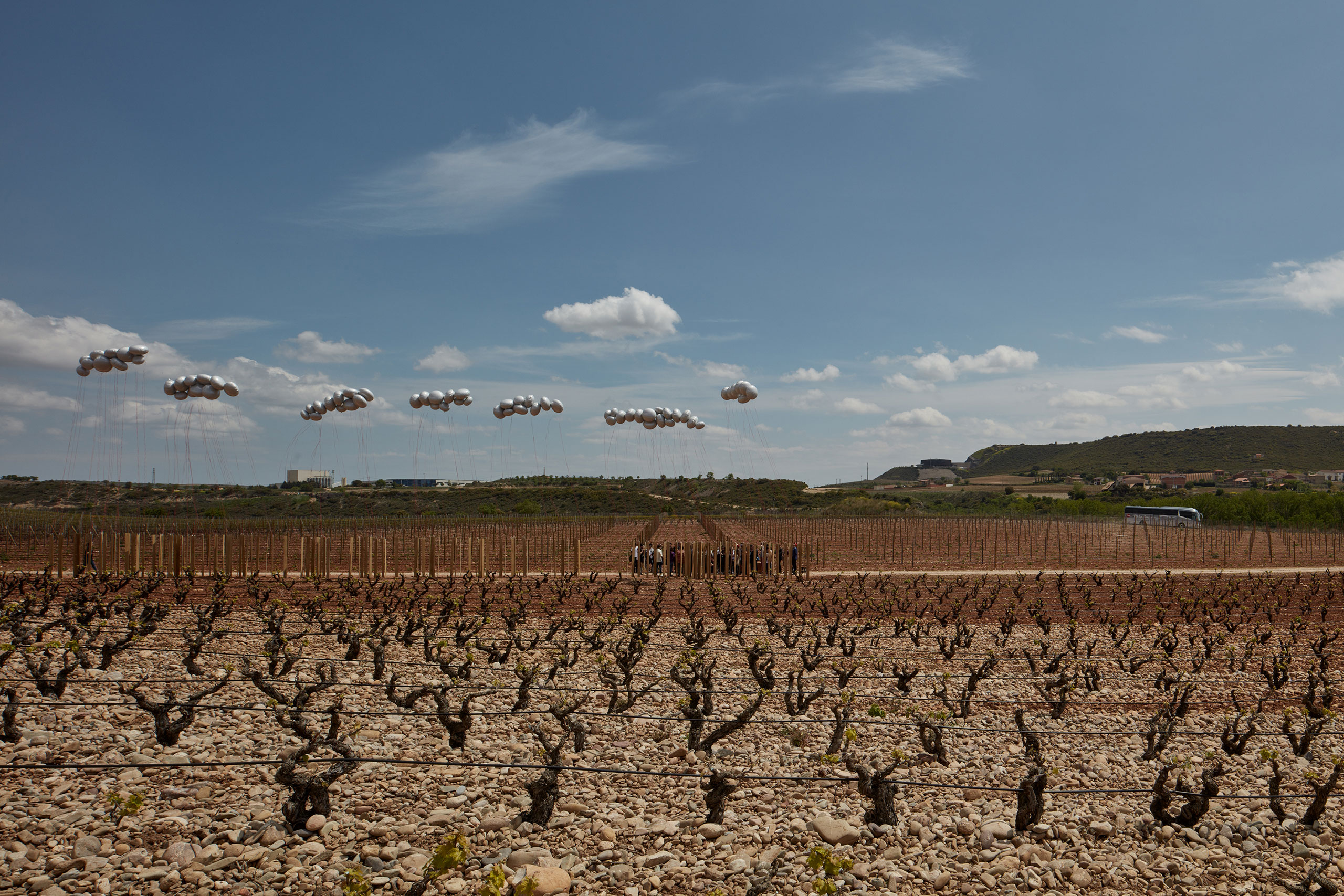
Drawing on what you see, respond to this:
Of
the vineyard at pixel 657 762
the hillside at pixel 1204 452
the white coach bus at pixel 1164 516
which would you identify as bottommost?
the white coach bus at pixel 1164 516

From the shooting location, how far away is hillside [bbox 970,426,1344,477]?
262 feet

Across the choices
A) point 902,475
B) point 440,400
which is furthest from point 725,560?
point 902,475

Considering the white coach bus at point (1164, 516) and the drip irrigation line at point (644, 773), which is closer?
the drip irrigation line at point (644, 773)

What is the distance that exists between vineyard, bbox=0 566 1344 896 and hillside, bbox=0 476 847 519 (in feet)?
119

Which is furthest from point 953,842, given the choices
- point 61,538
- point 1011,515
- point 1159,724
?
point 1011,515

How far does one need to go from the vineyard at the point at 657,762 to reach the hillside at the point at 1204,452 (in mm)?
87891

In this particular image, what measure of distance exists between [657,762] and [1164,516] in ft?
160

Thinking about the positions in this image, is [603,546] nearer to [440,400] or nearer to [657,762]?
[440,400]

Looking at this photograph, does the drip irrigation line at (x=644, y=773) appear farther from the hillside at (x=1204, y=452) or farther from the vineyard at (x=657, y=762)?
the hillside at (x=1204, y=452)

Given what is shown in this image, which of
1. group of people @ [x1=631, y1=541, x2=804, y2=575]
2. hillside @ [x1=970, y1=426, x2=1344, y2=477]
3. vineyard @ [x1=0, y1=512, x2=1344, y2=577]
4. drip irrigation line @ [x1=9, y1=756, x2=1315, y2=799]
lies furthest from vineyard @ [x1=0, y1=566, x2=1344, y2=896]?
hillside @ [x1=970, y1=426, x2=1344, y2=477]

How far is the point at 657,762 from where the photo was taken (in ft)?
21.1

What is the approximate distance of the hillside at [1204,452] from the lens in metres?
79.9

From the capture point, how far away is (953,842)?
509 centimetres

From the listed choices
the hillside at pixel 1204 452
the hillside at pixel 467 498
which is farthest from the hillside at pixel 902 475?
the hillside at pixel 467 498
